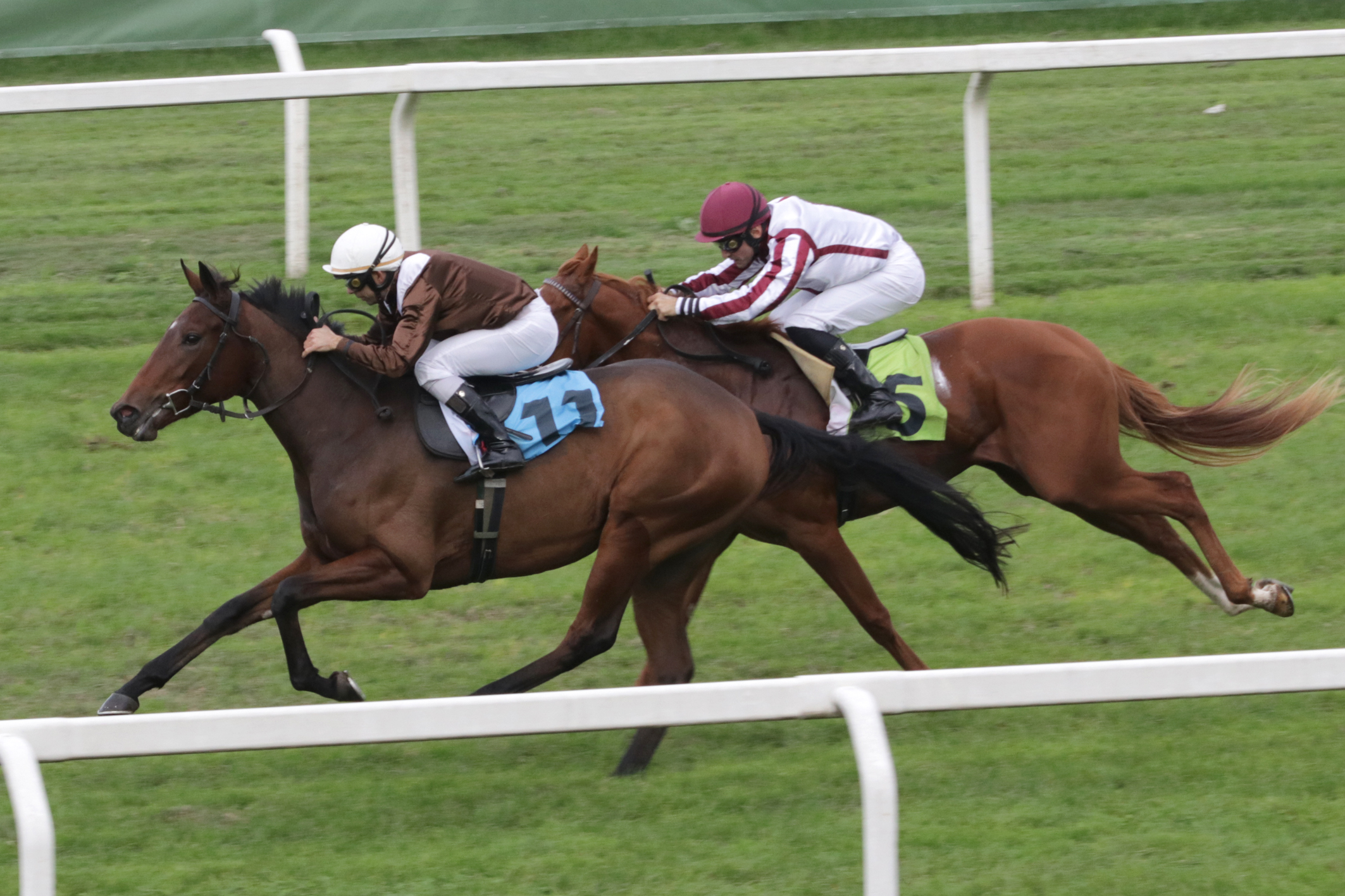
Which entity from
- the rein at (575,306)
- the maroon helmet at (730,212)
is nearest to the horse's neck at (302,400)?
the rein at (575,306)

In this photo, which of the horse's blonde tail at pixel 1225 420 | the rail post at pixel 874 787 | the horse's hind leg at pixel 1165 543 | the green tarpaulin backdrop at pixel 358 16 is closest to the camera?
the rail post at pixel 874 787

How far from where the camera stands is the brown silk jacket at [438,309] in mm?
5008

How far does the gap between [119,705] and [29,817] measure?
234cm

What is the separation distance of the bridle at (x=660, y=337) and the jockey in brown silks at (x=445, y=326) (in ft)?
1.28

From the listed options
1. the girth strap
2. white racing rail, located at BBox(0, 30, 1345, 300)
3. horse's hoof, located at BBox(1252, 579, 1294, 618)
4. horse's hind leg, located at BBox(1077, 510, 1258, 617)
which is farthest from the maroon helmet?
horse's hoof, located at BBox(1252, 579, 1294, 618)

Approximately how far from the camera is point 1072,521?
6.99 m

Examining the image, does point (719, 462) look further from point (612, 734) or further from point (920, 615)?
point (920, 615)

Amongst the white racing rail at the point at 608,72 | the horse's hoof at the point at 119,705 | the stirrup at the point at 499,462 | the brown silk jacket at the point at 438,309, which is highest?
the white racing rail at the point at 608,72

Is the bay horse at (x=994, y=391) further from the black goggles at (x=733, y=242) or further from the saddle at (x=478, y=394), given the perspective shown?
the saddle at (x=478, y=394)

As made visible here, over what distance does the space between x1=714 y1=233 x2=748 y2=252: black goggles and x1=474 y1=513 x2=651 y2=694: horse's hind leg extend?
39.1 inches

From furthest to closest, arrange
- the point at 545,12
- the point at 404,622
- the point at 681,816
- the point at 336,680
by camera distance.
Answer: the point at 545,12, the point at 404,622, the point at 336,680, the point at 681,816

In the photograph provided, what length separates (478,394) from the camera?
5145mm

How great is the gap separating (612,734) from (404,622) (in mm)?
1212

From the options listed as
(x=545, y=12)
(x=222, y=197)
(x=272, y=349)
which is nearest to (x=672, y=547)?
(x=272, y=349)
